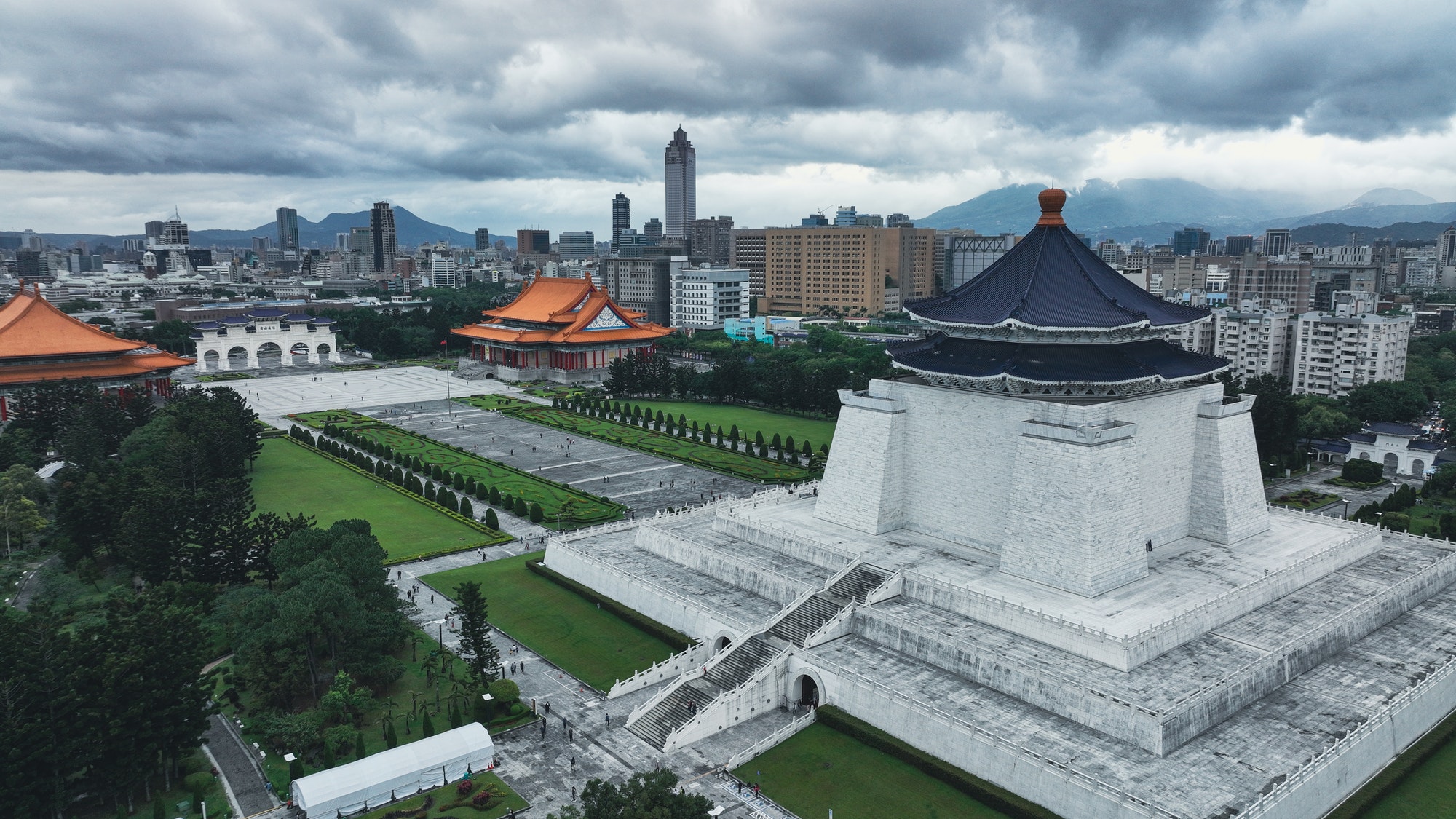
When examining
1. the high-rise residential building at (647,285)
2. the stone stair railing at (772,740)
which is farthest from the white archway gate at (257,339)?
the stone stair railing at (772,740)

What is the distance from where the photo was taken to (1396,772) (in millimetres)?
21062

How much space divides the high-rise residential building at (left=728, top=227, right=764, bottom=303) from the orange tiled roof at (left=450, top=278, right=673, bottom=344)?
5981 centimetres

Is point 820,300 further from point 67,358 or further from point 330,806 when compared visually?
point 330,806

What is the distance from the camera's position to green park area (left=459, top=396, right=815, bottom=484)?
49000 millimetres

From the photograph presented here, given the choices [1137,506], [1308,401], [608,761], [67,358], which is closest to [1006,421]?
[1137,506]

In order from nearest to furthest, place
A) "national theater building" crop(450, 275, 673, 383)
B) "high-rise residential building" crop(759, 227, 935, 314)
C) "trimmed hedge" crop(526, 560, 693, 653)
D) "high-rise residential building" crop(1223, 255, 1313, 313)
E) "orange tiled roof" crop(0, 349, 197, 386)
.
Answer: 1. "trimmed hedge" crop(526, 560, 693, 653)
2. "orange tiled roof" crop(0, 349, 197, 386)
3. "national theater building" crop(450, 275, 673, 383)
4. "high-rise residential building" crop(1223, 255, 1313, 313)
5. "high-rise residential building" crop(759, 227, 935, 314)

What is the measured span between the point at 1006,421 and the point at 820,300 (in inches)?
4265

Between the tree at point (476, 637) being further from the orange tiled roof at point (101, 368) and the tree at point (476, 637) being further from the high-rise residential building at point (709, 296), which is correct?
the high-rise residential building at point (709, 296)

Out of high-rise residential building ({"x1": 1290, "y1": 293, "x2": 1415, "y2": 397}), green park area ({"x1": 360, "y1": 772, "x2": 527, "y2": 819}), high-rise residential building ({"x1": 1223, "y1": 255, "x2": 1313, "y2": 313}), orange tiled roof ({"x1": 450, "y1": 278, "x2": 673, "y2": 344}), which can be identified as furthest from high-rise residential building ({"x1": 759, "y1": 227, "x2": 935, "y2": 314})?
green park area ({"x1": 360, "y1": 772, "x2": 527, "y2": 819})

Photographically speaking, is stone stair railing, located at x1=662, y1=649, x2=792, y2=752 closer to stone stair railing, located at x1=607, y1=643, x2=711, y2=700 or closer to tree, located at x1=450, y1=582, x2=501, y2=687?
stone stair railing, located at x1=607, y1=643, x2=711, y2=700

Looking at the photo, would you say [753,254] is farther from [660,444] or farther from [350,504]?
[350,504]

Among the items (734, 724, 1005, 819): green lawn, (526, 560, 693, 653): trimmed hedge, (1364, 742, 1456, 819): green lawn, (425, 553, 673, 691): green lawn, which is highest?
(526, 560, 693, 653): trimmed hedge

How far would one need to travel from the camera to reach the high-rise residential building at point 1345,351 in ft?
211

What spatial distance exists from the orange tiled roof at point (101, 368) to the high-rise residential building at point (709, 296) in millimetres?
62703
